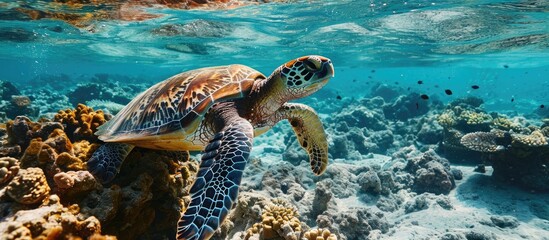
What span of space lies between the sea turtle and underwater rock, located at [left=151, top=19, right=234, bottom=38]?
12.8 meters

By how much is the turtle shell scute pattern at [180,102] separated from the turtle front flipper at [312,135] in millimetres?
919

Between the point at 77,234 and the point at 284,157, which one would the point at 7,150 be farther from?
the point at 284,157

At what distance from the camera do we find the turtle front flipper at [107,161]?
10.2 ft

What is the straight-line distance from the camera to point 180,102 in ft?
12.5

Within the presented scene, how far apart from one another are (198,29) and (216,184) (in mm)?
16857

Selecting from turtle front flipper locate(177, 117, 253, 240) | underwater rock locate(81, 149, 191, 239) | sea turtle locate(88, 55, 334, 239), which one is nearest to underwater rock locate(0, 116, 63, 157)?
sea turtle locate(88, 55, 334, 239)

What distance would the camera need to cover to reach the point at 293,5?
13180mm

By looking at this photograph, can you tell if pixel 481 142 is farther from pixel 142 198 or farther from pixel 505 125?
pixel 142 198

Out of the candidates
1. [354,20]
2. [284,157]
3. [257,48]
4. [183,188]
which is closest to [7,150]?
[183,188]

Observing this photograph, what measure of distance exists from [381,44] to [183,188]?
22007 mm

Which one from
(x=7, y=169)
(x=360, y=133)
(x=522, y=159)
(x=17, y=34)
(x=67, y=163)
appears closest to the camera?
(x=7, y=169)

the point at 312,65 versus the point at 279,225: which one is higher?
the point at 312,65

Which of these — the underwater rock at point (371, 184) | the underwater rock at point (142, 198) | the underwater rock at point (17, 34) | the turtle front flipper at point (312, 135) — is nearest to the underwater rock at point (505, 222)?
the underwater rock at point (371, 184)

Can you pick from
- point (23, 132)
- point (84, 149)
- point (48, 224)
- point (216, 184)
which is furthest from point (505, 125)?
point (23, 132)
